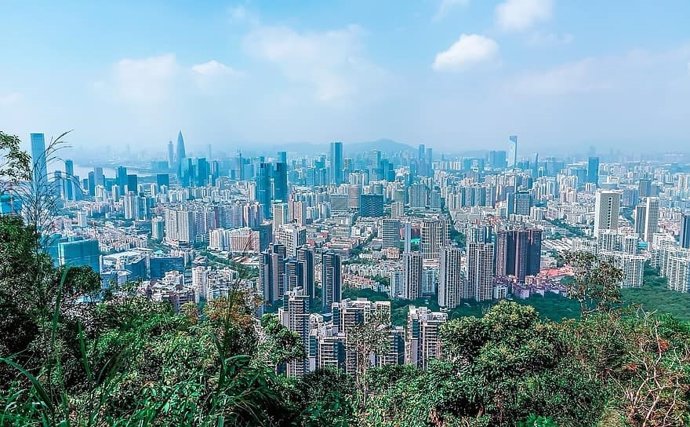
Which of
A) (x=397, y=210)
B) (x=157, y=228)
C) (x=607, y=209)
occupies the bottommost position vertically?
(x=397, y=210)

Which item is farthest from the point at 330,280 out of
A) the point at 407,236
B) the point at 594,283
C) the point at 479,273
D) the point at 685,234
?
the point at 685,234

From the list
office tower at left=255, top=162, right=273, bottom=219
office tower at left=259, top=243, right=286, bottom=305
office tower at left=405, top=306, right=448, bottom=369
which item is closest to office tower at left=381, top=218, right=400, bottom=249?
office tower at left=255, top=162, right=273, bottom=219

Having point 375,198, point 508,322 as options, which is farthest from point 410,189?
point 508,322

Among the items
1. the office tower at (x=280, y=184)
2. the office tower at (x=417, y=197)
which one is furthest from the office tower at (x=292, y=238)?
the office tower at (x=417, y=197)

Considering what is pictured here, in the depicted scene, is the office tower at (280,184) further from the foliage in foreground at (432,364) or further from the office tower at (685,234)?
the foliage in foreground at (432,364)

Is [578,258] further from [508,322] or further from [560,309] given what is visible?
[560,309]

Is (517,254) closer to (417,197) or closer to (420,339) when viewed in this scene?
(420,339)
